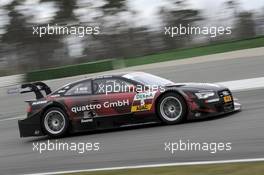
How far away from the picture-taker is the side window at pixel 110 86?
443 inches

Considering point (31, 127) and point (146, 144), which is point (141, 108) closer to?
point (146, 144)

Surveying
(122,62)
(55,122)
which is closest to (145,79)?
(55,122)

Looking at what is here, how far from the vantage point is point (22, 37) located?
42.3 meters

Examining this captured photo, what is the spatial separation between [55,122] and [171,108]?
8.27ft

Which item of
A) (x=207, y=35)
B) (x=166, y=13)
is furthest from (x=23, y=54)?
(x=207, y=35)

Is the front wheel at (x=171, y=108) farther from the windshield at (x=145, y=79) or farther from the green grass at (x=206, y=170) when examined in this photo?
the green grass at (x=206, y=170)

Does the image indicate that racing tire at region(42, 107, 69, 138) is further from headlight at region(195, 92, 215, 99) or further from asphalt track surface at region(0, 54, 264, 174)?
headlight at region(195, 92, 215, 99)

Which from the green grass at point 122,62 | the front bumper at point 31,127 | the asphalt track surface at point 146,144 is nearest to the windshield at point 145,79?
the asphalt track surface at point 146,144

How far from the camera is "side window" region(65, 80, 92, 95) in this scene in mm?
11602

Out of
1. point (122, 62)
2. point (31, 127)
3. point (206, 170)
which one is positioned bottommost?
point (206, 170)

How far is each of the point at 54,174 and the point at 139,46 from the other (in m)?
30.1

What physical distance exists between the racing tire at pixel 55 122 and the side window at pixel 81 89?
0.44 metres

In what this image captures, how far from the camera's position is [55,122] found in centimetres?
1177

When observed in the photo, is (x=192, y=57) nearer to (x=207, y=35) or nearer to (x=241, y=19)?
(x=207, y=35)
